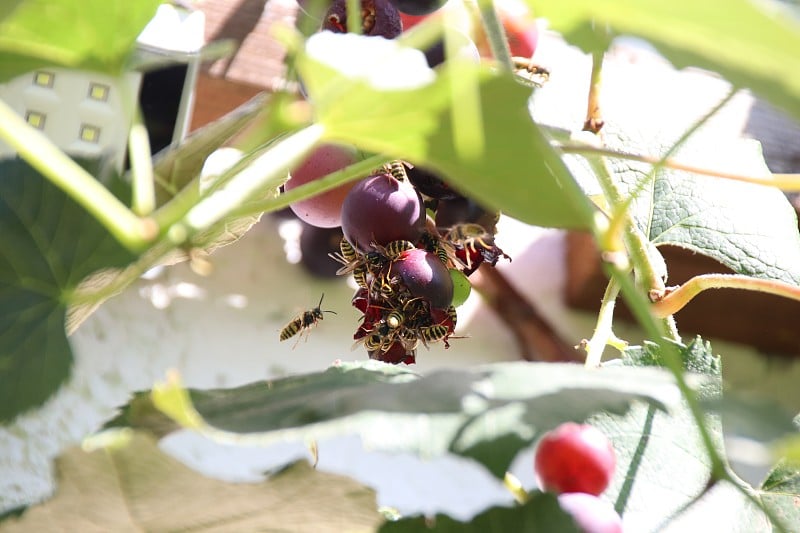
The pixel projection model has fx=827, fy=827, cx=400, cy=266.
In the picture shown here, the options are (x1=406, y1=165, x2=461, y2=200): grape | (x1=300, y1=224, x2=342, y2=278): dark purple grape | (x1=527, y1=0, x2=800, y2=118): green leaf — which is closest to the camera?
(x1=527, y1=0, x2=800, y2=118): green leaf

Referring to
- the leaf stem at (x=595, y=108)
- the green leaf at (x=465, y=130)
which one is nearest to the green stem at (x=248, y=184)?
the green leaf at (x=465, y=130)

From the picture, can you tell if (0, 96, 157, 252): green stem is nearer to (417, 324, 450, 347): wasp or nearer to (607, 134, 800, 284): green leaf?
(417, 324, 450, 347): wasp

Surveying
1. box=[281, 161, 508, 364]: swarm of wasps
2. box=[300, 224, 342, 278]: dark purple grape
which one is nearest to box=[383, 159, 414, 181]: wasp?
box=[281, 161, 508, 364]: swarm of wasps

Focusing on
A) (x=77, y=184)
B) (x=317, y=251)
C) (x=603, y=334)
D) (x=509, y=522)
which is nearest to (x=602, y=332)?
(x=603, y=334)

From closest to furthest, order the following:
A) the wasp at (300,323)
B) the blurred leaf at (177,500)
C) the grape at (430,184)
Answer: the blurred leaf at (177,500)
the grape at (430,184)
the wasp at (300,323)

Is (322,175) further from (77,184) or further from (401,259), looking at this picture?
(77,184)

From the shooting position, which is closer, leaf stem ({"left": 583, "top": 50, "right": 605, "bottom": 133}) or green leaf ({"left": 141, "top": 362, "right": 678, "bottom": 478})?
green leaf ({"left": 141, "top": 362, "right": 678, "bottom": 478})

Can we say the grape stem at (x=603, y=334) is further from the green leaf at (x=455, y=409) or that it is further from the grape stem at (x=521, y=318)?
the grape stem at (x=521, y=318)
